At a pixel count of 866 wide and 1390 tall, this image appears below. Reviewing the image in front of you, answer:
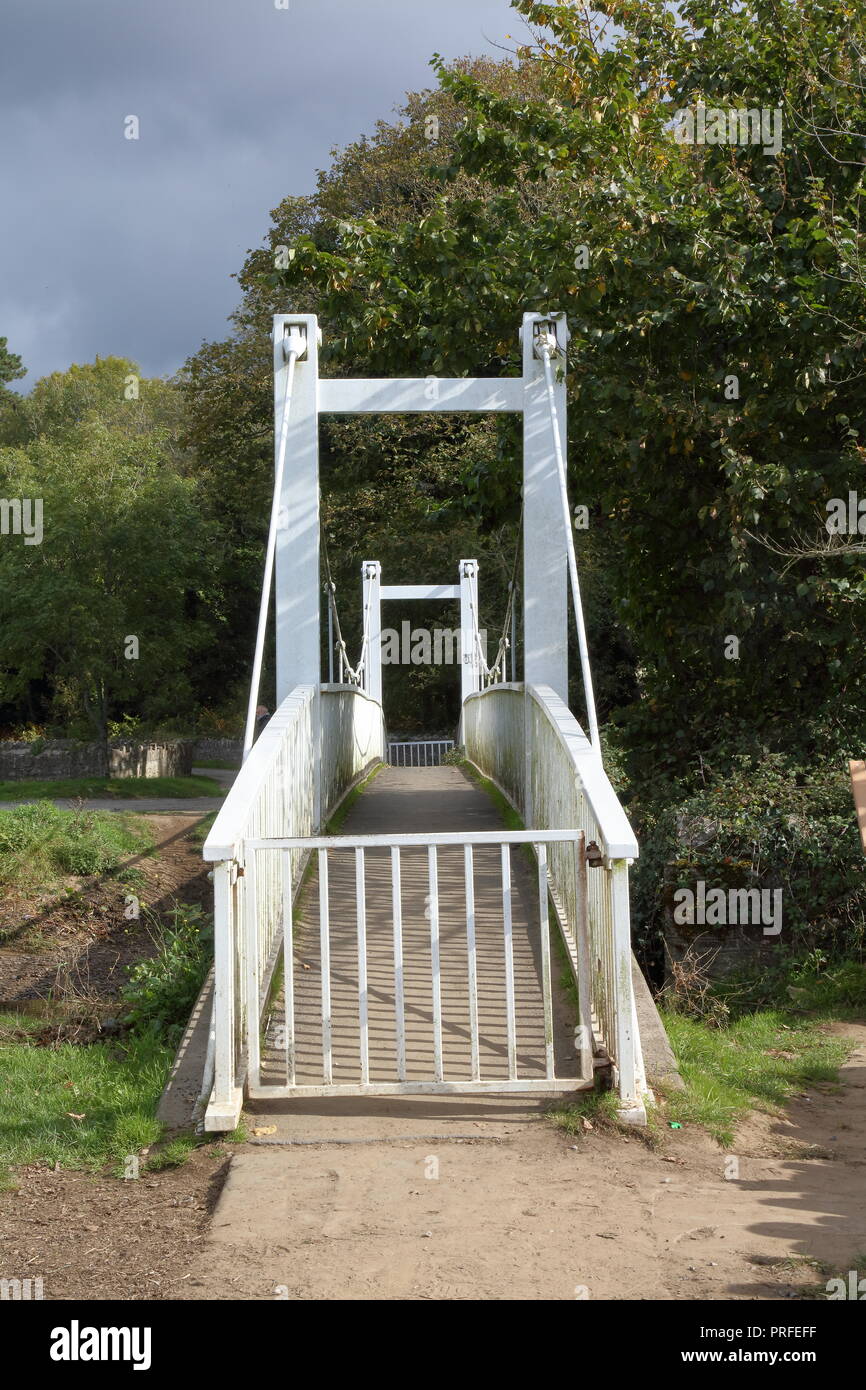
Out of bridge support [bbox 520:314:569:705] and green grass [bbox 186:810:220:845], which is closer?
bridge support [bbox 520:314:569:705]

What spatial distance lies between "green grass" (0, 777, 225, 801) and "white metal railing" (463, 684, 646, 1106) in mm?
13346

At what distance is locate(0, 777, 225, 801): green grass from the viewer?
20.2 m

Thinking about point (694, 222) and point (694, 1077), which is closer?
point (694, 1077)

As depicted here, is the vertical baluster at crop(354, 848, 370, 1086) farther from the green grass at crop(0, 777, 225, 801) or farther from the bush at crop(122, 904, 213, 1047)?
the green grass at crop(0, 777, 225, 801)

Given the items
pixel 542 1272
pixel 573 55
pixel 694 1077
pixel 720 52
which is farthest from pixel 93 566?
pixel 542 1272

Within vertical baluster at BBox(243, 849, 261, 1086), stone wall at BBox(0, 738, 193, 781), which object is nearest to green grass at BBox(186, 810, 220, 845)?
vertical baluster at BBox(243, 849, 261, 1086)

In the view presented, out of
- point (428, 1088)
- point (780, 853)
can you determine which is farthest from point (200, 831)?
point (428, 1088)

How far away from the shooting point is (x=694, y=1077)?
5133 millimetres

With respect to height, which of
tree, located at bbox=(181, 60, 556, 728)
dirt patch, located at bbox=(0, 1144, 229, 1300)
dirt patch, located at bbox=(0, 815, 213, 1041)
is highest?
tree, located at bbox=(181, 60, 556, 728)

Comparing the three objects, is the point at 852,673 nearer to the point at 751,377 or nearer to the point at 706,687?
the point at 706,687

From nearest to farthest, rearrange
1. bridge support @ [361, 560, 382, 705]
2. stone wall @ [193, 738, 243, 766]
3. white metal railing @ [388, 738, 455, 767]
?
bridge support @ [361, 560, 382, 705] → white metal railing @ [388, 738, 455, 767] → stone wall @ [193, 738, 243, 766]
